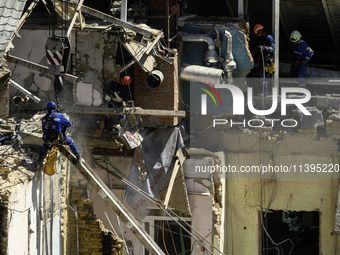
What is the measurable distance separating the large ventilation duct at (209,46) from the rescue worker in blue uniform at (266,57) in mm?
1385

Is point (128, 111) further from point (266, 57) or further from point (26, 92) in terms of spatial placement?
point (266, 57)

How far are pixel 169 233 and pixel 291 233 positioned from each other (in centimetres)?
450

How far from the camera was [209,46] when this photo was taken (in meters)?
20.6

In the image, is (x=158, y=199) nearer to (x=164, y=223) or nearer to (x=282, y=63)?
(x=164, y=223)

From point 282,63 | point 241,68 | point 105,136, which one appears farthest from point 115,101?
point 282,63

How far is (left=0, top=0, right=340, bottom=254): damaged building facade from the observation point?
60.4 feet

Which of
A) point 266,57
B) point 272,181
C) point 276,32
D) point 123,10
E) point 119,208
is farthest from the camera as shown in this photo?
point 276,32

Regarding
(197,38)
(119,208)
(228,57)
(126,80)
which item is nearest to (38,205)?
(119,208)

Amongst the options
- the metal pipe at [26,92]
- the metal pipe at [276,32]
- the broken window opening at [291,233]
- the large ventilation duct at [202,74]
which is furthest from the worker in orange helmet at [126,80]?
the broken window opening at [291,233]

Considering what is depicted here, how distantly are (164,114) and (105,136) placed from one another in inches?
61.6

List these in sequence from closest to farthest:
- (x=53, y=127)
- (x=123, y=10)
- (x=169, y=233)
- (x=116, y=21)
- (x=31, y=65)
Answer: (x=53, y=127)
(x=31, y=65)
(x=116, y=21)
(x=123, y=10)
(x=169, y=233)

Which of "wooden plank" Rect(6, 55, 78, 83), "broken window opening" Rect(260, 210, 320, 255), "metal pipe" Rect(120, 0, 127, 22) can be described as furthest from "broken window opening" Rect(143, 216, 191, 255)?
"metal pipe" Rect(120, 0, 127, 22)

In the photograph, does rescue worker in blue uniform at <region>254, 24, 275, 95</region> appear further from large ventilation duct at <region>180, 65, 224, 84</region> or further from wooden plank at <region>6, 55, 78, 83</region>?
wooden plank at <region>6, 55, 78, 83</region>

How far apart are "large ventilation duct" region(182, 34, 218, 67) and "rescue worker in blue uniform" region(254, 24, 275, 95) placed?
1385 millimetres
